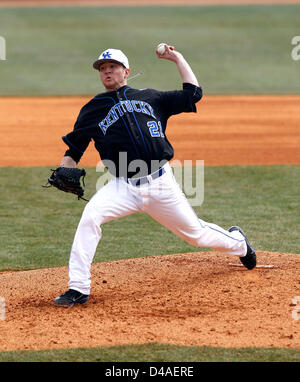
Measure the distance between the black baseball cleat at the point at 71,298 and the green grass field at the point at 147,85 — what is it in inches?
32.7

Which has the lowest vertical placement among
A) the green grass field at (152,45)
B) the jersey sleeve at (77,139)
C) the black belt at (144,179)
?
the black belt at (144,179)

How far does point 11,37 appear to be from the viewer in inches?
950

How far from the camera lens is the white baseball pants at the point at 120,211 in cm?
548

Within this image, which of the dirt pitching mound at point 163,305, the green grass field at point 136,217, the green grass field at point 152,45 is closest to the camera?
the dirt pitching mound at point 163,305

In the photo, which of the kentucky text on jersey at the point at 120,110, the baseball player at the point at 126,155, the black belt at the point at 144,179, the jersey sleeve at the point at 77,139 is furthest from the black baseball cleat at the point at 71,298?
the kentucky text on jersey at the point at 120,110

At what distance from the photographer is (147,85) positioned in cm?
1745

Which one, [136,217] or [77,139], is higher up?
[77,139]

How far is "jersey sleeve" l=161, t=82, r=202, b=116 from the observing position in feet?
18.5

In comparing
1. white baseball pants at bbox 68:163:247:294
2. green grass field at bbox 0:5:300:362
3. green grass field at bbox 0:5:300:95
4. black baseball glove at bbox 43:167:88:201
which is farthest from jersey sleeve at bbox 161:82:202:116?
green grass field at bbox 0:5:300:95

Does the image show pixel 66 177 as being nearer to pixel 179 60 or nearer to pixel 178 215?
pixel 178 215

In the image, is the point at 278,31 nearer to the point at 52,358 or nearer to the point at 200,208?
the point at 200,208

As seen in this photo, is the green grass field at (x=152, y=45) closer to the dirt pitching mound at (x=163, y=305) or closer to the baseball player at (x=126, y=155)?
the dirt pitching mound at (x=163, y=305)

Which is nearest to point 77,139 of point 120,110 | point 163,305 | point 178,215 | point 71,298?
point 120,110

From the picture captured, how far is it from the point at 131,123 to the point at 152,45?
17.4 meters
